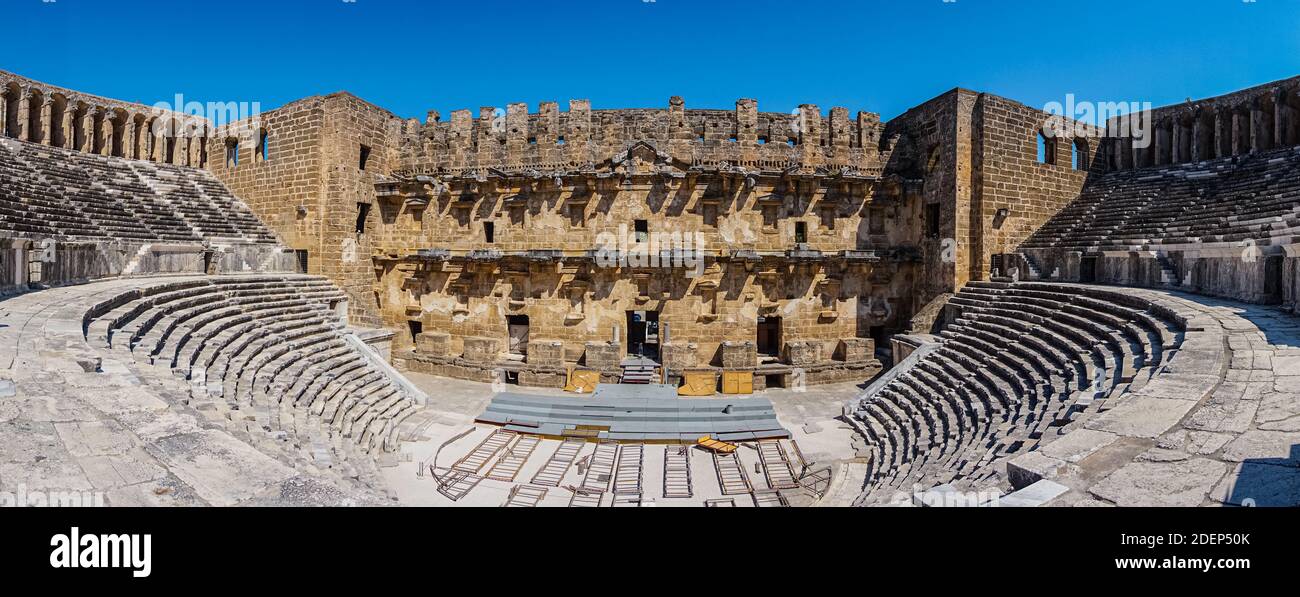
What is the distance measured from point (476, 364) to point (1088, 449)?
16.6 m

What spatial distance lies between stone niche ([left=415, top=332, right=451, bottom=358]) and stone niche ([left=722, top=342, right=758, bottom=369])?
942 cm

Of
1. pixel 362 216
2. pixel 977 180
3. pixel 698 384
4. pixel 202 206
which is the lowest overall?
pixel 698 384

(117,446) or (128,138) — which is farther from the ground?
(128,138)

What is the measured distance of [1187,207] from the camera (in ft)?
52.1

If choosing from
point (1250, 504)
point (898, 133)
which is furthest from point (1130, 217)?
point (1250, 504)

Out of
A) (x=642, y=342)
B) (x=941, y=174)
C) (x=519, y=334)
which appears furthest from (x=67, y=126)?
(x=941, y=174)

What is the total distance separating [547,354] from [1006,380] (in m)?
12.7

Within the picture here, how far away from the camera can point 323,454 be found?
7.72 meters

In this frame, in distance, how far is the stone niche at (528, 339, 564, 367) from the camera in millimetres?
18344

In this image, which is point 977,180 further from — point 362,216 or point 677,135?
point 362,216

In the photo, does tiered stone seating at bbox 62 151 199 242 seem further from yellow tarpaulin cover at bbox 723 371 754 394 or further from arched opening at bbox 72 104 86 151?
yellow tarpaulin cover at bbox 723 371 754 394

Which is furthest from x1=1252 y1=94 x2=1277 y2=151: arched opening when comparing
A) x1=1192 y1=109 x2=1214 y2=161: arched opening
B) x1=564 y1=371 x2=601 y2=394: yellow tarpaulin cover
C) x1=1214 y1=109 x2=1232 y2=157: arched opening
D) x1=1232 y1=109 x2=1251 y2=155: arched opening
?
x1=564 y1=371 x2=601 y2=394: yellow tarpaulin cover

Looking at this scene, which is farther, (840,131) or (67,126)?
(67,126)

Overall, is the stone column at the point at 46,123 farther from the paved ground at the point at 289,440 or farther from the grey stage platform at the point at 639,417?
the grey stage platform at the point at 639,417
